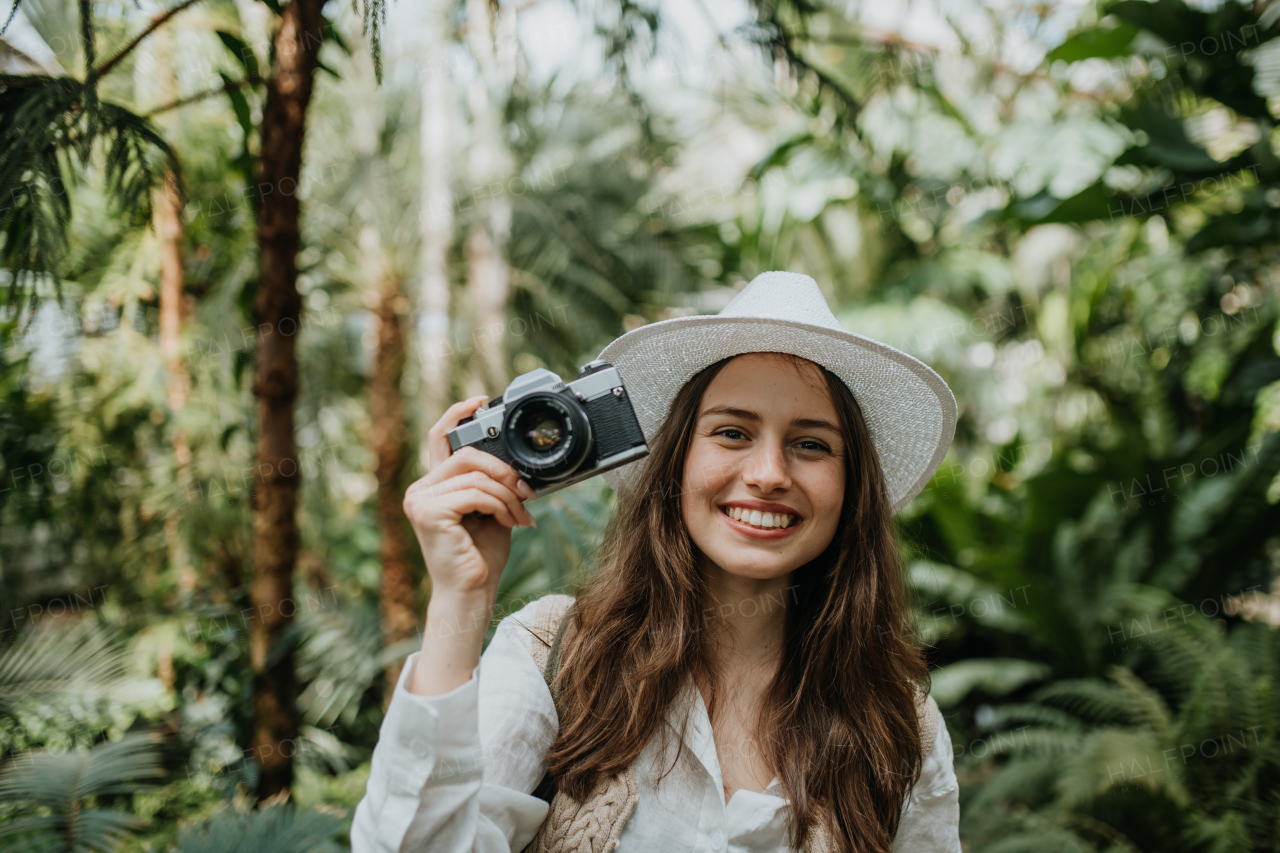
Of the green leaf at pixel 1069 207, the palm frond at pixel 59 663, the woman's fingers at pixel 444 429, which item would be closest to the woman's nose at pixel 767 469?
the woman's fingers at pixel 444 429

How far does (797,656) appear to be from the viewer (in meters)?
1.23

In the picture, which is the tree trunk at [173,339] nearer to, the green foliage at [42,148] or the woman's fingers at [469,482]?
the green foliage at [42,148]

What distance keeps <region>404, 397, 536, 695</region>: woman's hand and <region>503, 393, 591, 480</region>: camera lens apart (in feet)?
0.09

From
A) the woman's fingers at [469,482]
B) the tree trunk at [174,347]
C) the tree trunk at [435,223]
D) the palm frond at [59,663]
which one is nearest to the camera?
the woman's fingers at [469,482]

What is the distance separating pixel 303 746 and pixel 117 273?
7.13ft

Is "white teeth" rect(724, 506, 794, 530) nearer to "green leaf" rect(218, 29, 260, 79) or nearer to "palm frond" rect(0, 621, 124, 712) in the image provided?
"green leaf" rect(218, 29, 260, 79)

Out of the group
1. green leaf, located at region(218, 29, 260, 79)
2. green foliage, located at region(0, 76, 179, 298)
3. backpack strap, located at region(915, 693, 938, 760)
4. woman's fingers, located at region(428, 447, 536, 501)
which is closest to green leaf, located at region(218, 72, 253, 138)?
green leaf, located at region(218, 29, 260, 79)

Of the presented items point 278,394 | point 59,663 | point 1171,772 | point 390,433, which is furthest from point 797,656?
point 390,433

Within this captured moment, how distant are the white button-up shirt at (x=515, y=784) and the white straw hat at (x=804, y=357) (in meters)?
0.41

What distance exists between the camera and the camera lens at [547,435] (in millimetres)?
958

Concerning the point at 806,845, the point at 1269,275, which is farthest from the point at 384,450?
the point at 1269,275

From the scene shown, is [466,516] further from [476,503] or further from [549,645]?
[549,645]

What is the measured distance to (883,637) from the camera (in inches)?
49.0

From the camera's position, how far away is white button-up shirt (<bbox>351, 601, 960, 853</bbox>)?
2.69 ft
